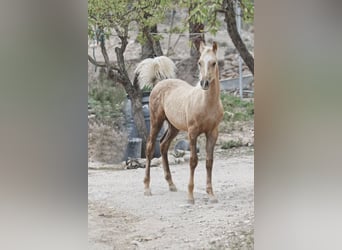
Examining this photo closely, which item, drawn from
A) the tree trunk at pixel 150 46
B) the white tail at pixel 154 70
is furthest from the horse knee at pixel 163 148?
the tree trunk at pixel 150 46

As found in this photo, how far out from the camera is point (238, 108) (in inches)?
96.7

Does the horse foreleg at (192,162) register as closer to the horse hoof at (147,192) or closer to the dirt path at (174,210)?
the dirt path at (174,210)

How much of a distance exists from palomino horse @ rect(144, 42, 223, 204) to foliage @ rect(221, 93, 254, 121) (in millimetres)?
46

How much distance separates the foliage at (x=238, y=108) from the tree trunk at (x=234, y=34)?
19 cm

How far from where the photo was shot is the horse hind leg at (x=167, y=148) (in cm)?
247

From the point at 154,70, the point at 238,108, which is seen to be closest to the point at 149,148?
the point at 154,70

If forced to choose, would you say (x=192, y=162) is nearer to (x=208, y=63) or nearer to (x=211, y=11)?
(x=208, y=63)

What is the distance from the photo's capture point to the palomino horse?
2461mm

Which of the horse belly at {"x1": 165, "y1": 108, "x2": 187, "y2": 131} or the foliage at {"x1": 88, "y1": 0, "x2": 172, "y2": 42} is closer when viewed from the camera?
the foliage at {"x1": 88, "y1": 0, "x2": 172, "y2": 42}

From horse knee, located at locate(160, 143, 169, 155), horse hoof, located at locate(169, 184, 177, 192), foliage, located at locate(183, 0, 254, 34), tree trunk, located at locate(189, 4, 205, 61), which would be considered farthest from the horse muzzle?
horse hoof, located at locate(169, 184, 177, 192)

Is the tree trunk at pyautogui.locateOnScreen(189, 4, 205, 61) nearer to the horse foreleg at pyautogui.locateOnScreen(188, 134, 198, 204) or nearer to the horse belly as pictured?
the horse belly

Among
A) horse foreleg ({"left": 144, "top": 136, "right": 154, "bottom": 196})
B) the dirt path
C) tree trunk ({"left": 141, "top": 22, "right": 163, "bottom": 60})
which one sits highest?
tree trunk ({"left": 141, "top": 22, "right": 163, "bottom": 60})
